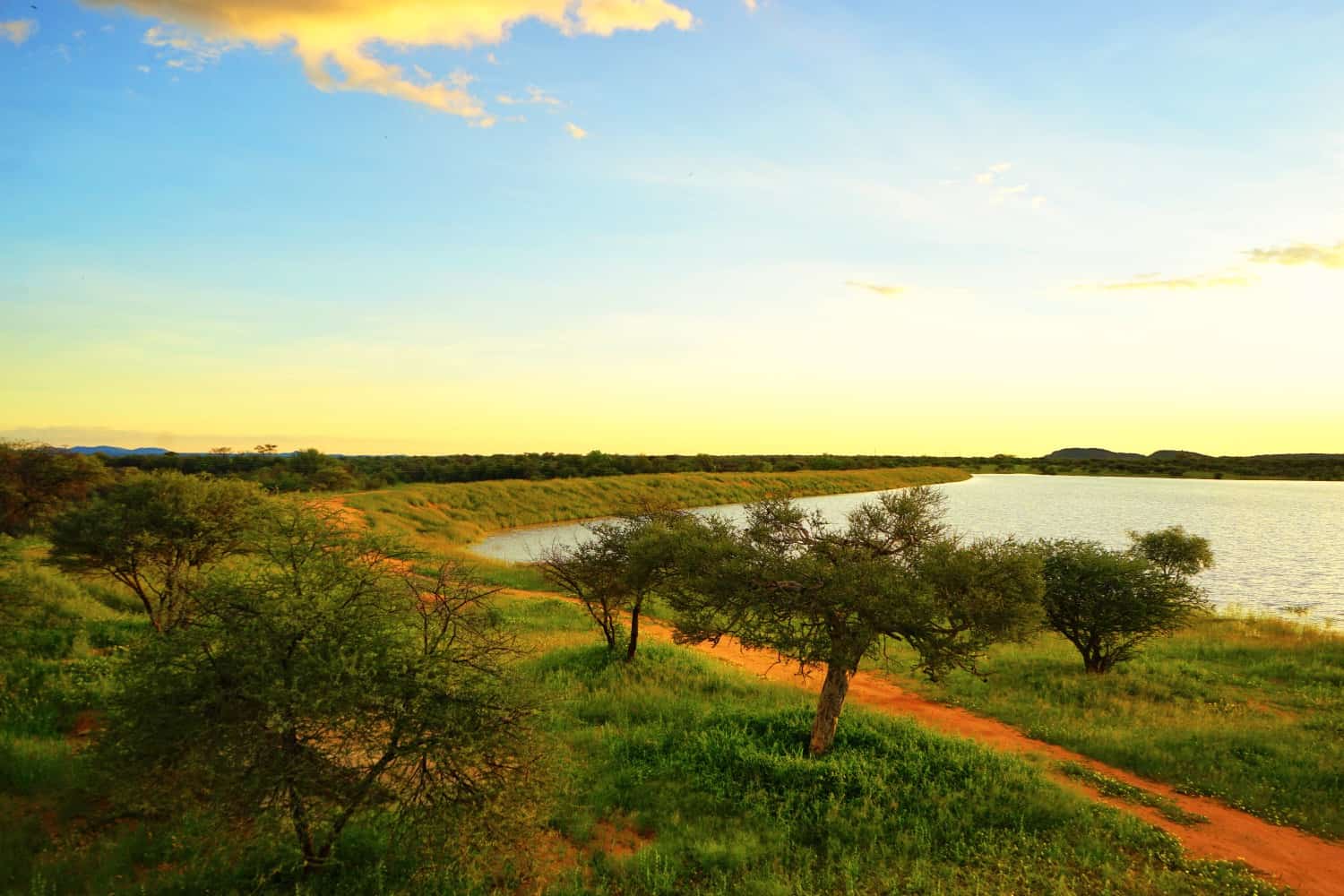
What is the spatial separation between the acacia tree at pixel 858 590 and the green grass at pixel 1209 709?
5.06 m

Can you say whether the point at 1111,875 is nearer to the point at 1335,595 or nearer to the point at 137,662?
the point at 137,662

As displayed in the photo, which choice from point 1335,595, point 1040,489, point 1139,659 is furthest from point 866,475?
point 1139,659

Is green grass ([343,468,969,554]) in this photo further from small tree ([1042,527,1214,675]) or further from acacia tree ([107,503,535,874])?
acacia tree ([107,503,535,874])

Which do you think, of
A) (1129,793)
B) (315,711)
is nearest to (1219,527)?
(1129,793)

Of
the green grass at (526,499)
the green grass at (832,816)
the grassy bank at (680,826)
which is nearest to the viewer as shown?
the grassy bank at (680,826)

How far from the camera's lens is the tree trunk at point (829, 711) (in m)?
13.7

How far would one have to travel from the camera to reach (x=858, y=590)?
12750 millimetres

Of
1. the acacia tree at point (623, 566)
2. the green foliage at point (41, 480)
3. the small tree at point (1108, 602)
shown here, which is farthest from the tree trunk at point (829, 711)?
the green foliage at point (41, 480)

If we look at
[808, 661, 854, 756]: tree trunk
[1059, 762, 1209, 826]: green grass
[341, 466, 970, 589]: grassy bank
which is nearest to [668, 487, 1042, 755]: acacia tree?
[808, 661, 854, 756]: tree trunk

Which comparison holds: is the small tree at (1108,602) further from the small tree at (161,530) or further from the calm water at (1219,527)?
the small tree at (161,530)

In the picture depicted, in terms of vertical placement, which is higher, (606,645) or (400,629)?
(400,629)

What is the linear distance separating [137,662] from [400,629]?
3.27 meters

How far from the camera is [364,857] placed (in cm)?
963

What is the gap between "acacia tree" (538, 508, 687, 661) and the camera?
20.8 m
